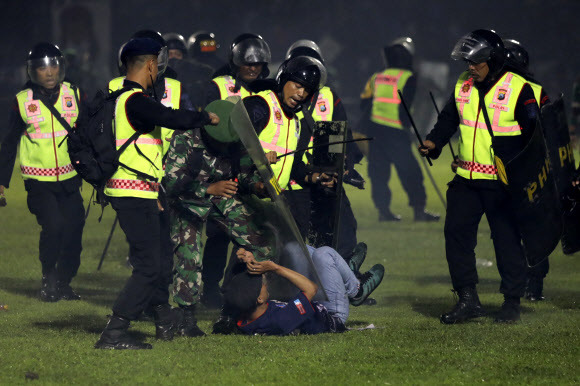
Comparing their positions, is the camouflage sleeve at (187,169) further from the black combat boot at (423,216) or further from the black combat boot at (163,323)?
the black combat boot at (423,216)

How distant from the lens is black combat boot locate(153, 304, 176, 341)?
740 cm

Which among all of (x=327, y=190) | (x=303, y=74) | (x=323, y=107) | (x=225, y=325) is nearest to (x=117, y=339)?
(x=225, y=325)

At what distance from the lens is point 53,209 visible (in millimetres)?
9461

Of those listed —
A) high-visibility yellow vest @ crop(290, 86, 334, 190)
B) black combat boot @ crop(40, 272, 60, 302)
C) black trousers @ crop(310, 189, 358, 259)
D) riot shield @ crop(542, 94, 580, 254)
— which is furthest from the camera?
black combat boot @ crop(40, 272, 60, 302)

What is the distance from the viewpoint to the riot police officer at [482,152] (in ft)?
25.7

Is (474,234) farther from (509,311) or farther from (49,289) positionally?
(49,289)

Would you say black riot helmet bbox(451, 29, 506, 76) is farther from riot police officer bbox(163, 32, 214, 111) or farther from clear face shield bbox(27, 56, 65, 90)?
riot police officer bbox(163, 32, 214, 111)

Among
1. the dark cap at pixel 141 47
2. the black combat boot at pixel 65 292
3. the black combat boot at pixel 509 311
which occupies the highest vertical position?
the dark cap at pixel 141 47

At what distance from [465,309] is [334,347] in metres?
1.47

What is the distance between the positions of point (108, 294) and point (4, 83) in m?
20.5

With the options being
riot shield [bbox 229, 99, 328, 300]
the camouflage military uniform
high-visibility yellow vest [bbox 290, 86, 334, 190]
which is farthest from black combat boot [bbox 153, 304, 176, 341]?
high-visibility yellow vest [bbox 290, 86, 334, 190]

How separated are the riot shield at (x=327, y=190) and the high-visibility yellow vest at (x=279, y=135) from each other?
36 cm

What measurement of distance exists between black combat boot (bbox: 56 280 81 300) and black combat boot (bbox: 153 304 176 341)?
2.24 metres

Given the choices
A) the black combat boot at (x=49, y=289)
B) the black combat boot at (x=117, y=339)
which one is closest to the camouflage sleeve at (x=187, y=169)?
the black combat boot at (x=117, y=339)
